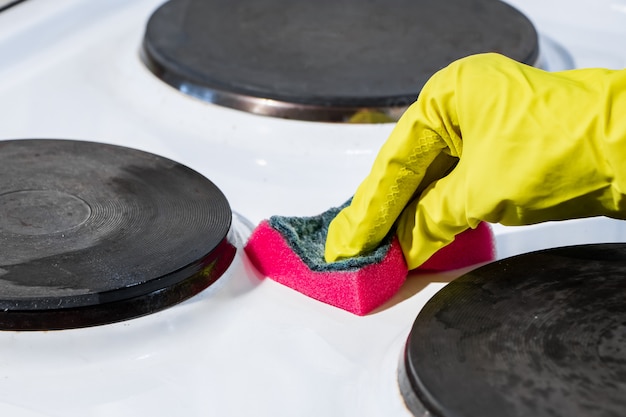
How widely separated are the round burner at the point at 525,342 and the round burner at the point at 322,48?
0.41 meters

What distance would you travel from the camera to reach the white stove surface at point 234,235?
80cm

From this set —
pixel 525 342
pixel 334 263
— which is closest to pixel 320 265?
pixel 334 263

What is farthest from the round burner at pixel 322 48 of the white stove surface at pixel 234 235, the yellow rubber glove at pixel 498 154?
the yellow rubber glove at pixel 498 154

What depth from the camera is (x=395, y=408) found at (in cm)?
77

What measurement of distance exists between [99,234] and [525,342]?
1.35 feet

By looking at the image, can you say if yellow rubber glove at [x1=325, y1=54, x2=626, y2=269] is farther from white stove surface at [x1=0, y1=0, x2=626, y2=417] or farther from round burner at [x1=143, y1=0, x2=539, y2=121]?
round burner at [x1=143, y1=0, x2=539, y2=121]

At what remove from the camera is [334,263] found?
92 cm

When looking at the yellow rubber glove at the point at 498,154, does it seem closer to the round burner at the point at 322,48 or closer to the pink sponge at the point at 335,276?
the pink sponge at the point at 335,276

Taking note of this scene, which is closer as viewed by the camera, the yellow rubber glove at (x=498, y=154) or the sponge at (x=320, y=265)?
the yellow rubber glove at (x=498, y=154)

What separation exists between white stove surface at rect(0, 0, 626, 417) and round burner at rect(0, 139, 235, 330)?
2 cm

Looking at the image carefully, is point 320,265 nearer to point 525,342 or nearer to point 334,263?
point 334,263

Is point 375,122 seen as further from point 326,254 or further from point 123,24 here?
point 123,24

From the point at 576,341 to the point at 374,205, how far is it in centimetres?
23

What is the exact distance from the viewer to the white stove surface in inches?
31.5
